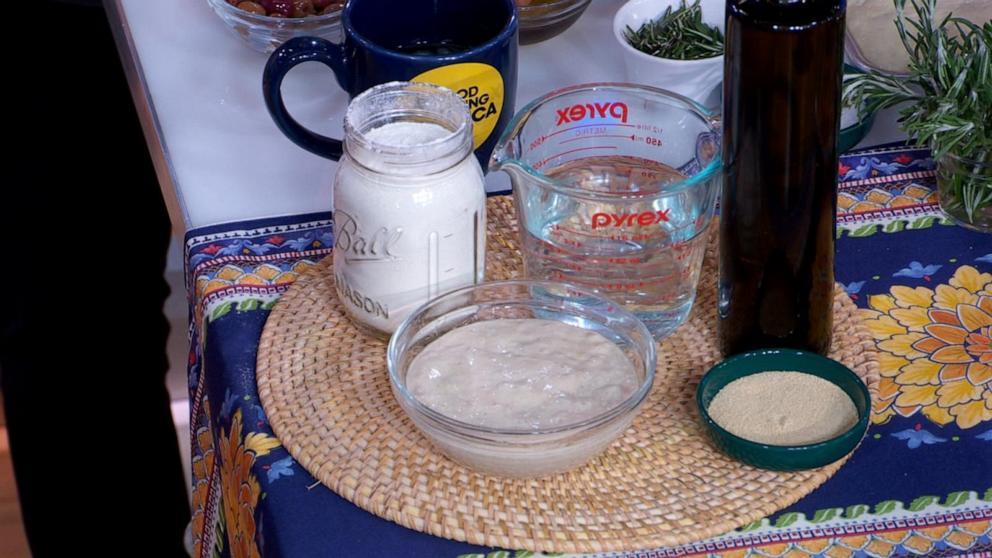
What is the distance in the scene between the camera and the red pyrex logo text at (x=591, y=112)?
32.8 inches

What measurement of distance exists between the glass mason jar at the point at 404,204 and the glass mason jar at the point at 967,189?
0.33 meters

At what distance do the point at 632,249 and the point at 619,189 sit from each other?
0.28 feet

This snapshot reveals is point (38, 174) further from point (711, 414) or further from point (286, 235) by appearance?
point (711, 414)

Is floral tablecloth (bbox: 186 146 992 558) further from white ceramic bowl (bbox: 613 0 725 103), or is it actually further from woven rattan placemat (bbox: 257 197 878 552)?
white ceramic bowl (bbox: 613 0 725 103)

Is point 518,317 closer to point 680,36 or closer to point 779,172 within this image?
point 779,172

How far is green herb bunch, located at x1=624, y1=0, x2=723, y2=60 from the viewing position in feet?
3.24

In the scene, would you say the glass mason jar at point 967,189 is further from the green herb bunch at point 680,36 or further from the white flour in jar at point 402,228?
the white flour in jar at point 402,228

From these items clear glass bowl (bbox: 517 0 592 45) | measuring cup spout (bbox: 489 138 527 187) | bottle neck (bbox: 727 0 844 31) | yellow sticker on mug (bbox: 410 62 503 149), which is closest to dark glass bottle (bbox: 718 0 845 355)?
bottle neck (bbox: 727 0 844 31)

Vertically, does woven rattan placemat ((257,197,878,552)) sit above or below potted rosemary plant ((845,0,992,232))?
below

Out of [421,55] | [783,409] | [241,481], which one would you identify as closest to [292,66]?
[421,55]

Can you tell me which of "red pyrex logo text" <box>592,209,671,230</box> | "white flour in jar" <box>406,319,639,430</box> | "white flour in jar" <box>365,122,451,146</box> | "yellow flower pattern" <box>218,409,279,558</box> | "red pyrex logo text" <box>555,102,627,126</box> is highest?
"white flour in jar" <box>365,122,451,146</box>

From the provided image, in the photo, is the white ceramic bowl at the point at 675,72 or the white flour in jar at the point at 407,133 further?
the white ceramic bowl at the point at 675,72

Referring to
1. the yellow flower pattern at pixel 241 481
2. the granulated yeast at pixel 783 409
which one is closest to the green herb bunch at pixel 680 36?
the granulated yeast at pixel 783 409

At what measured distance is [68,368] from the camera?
1.51 m
